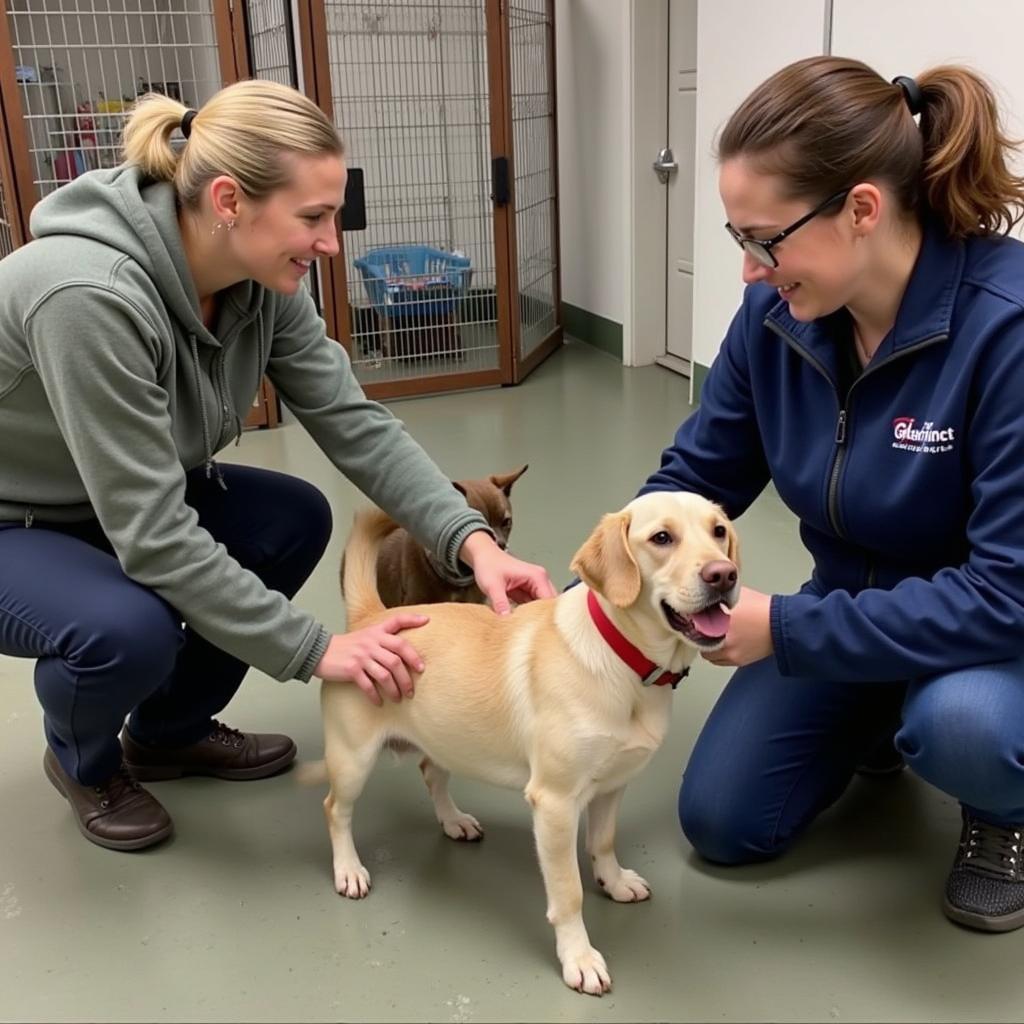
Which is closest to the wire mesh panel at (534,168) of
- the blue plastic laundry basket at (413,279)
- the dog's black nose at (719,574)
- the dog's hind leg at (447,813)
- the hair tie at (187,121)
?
the blue plastic laundry basket at (413,279)

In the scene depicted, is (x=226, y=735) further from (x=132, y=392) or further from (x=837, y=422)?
(x=837, y=422)

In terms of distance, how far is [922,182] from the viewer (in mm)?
A: 1422

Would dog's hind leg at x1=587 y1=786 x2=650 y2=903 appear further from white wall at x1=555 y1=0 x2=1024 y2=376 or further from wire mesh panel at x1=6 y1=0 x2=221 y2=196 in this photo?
wire mesh panel at x1=6 y1=0 x2=221 y2=196

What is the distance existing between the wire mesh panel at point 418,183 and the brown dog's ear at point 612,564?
339 centimetres

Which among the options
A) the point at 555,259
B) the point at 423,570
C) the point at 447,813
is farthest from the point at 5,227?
the point at 447,813

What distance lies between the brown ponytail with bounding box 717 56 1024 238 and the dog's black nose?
474 millimetres

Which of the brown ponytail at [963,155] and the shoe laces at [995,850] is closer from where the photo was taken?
the brown ponytail at [963,155]

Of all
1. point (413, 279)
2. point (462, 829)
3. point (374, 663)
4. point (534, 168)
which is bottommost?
point (462, 829)

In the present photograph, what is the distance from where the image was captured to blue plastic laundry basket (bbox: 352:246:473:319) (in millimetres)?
4625

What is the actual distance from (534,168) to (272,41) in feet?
4.35

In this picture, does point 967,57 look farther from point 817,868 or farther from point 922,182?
point 817,868

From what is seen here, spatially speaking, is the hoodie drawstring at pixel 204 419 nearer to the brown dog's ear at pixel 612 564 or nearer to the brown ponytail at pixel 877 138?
the brown dog's ear at pixel 612 564

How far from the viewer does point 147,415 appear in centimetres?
153

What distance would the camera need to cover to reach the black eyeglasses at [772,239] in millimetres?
1354
